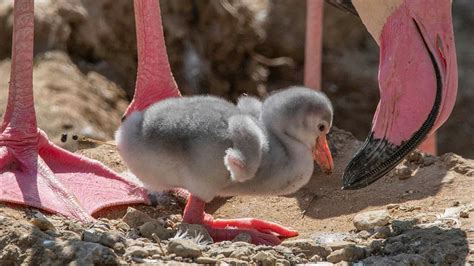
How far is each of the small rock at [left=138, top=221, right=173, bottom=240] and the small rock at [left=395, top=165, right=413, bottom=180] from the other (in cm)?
108

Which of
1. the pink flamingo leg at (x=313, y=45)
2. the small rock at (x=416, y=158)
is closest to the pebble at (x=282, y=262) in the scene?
the small rock at (x=416, y=158)

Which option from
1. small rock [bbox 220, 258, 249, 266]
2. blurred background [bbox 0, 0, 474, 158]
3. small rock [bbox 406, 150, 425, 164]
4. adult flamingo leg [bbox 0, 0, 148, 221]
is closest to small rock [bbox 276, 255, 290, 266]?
small rock [bbox 220, 258, 249, 266]

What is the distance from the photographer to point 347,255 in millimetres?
3680

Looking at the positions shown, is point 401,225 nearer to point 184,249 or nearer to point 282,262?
point 282,262

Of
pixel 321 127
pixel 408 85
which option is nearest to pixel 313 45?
pixel 408 85

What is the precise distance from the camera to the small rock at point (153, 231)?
12.6 ft

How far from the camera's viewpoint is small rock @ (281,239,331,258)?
3.74 m

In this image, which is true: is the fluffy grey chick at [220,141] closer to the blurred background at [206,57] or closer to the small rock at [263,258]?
the small rock at [263,258]

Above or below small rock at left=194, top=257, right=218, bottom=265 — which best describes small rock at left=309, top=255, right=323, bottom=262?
above

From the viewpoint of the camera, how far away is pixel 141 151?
3881mm

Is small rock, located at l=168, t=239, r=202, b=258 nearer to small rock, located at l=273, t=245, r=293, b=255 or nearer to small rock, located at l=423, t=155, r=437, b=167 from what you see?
small rock, located at l=273, t=245, r=293, b=255

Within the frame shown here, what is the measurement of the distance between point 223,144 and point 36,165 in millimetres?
807

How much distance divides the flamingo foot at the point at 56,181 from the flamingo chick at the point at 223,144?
306 millimetres

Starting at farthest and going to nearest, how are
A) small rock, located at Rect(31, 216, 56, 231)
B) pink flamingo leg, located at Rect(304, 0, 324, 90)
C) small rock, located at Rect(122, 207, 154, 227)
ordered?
pink flamingo leg, located at Rect(304, 0, 324, 90), small rock, located at Rect(122, 207, 154, 227), small rock, located at Rect(31, 216, 56, 231)
